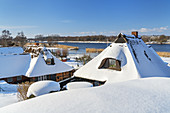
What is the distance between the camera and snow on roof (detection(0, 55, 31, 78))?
15006 mm

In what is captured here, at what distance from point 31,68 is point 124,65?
10693mm

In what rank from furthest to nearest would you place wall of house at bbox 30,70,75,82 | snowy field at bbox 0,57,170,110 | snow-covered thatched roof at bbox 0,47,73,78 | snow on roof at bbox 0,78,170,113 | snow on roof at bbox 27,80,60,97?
wall of house at bbox 30,70,75,82 → snow-covered thatched roof at bbox 0,47,73,78 → snow on roof at bbox 27,80,60,97 → snowy field at bbox 0,57,170,110 → snow on roof at bbox 0,78,170,113

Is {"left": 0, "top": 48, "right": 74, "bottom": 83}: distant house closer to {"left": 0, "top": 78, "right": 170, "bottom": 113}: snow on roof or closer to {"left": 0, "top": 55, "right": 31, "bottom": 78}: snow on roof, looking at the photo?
{"left": 0, "top": 55, "right": 31, "bottom": 78}: snow on roof

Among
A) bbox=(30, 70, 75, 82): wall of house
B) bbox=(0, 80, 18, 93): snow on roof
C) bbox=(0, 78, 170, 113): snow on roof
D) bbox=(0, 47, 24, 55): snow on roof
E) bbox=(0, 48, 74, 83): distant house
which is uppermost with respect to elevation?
bbox=(0, 47, 24, 55): snow on roof

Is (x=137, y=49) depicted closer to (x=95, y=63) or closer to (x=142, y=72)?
(x=142, y=72)

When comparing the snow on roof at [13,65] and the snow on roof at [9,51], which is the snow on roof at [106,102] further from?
the snow on roof at [9,51]

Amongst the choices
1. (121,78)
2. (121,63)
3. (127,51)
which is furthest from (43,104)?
(127,51)

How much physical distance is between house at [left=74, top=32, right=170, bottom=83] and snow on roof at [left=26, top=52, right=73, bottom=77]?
16.1ft

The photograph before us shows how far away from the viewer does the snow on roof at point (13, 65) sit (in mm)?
15006

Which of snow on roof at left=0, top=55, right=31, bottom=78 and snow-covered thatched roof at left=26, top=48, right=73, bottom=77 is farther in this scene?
snow on roof at left=0, top=55, right=31, bottom=78

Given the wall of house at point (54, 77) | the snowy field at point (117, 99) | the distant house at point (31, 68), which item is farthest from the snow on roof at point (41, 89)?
the wall of house at point (54, 77)

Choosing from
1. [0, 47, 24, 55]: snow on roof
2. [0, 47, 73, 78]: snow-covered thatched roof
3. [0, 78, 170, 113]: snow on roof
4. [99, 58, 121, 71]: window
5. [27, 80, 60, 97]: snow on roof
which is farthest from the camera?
[0, 47, 24, 55]: snow on roof

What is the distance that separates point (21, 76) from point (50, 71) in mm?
3664

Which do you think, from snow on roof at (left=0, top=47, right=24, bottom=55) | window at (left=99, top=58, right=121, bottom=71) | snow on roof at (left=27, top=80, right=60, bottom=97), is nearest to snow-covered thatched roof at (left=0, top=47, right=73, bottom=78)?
snow on roof at (left=0, top=47, right=24, bottom=55)
